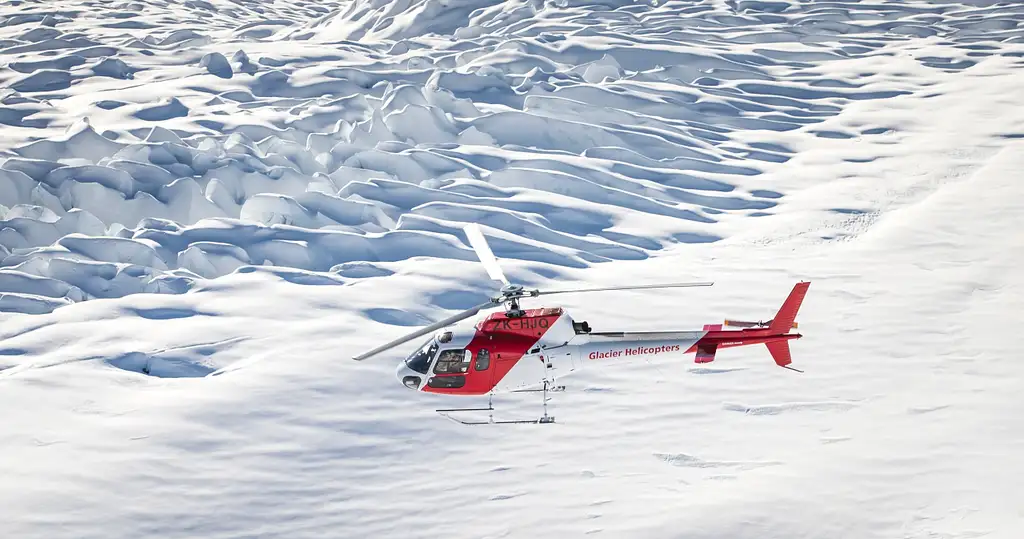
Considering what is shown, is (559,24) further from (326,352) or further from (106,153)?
(326,352)

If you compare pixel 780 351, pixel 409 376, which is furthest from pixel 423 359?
pixel 780 351

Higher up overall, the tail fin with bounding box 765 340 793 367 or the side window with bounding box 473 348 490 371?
the side window with bounding box 473 348 490 371

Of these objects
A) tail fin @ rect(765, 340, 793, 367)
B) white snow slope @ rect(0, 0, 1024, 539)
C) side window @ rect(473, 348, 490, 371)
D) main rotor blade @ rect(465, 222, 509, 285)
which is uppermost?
main rotor blade @ rect(465, 222, 509, 285)

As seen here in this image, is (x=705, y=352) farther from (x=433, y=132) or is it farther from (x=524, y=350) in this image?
(x=433, y=132)

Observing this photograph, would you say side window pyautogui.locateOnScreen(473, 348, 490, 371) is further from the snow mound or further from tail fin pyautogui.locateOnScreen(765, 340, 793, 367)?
the snow mound

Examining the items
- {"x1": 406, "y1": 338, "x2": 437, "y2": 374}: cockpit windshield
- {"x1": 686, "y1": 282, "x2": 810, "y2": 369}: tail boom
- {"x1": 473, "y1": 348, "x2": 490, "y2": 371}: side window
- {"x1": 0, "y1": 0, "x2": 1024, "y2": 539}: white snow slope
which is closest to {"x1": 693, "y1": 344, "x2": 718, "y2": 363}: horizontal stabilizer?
{"x1": 686, "y1": 282, "x2": 810, "y2": 369}: tail boom

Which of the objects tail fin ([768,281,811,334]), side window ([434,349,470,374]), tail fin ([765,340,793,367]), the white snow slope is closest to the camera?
side window ([434,349,470,374])
